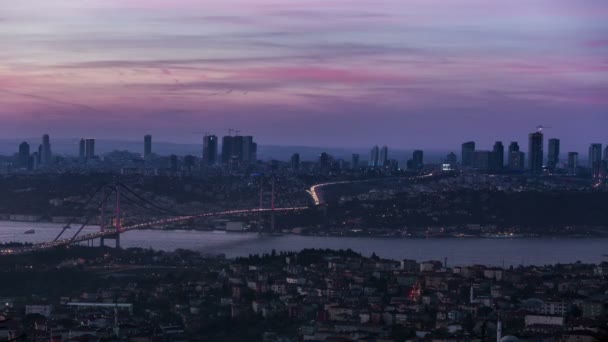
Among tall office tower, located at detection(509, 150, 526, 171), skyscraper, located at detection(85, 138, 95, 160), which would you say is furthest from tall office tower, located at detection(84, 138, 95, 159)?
tall office tower, located at detection(509, 150, 526, 171)

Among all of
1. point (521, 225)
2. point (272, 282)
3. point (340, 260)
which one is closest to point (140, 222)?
point (521, 225)

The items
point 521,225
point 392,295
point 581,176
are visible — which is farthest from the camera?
point 581,176

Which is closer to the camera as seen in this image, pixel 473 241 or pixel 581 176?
pixel 473 241

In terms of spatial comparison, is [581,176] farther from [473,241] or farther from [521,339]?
[521,339]

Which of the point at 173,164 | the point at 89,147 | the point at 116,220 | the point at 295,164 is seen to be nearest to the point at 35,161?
the point at 89,147

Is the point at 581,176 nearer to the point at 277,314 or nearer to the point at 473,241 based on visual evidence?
the point at 473,241

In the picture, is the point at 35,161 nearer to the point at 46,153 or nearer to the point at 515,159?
the point at 46,153

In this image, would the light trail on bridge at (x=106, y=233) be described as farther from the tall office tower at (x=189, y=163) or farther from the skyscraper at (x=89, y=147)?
the skyscraper at (x=89, y=147)

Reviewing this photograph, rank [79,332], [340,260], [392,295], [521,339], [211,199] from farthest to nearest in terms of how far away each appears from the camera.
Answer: [211,199] < [340,260] < [392,295] < [79,332] < [521,339]
